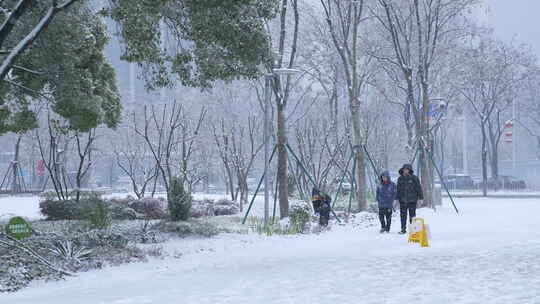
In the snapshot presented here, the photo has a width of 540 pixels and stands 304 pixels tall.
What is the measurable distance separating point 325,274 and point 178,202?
778 centimetres

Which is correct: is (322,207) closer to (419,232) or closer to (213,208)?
(419,232)

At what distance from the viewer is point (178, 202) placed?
56.3 feet

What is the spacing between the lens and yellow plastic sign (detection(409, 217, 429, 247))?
532 inches

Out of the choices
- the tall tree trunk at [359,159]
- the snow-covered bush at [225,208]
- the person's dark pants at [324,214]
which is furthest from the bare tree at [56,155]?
the tall tree trunk at [359,159]

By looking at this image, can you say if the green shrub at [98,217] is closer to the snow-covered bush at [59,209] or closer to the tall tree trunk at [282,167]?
the snow-covered bush at [59,209]

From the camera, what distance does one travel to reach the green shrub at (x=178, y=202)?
17.2 meters

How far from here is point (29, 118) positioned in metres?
18.1

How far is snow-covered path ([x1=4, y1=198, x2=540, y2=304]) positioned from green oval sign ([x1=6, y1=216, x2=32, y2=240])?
212 cm

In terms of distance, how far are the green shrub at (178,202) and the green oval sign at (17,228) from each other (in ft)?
17.0

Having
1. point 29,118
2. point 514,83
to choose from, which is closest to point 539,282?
point 29,118

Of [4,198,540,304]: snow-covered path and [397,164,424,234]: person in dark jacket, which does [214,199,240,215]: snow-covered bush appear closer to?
[4,198,540,304]: snow-covered path

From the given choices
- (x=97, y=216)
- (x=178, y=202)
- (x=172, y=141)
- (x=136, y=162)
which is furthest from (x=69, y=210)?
(x=136, y=162)

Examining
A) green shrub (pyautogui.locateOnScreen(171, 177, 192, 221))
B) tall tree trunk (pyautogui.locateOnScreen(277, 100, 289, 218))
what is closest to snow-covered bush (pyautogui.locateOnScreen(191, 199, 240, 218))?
tall tree trunk (pyautogui.locateOnScreen(277, 100, 289, 218))

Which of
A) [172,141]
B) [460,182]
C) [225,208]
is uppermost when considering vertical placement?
[172,141]
